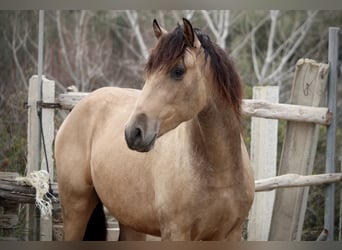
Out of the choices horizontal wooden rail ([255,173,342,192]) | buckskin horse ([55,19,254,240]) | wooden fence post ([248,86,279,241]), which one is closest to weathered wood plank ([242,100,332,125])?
wooden fence post ([248,86,279,241])

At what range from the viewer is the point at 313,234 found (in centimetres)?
429

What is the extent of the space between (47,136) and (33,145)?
103 mm

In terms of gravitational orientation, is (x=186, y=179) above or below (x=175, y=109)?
below

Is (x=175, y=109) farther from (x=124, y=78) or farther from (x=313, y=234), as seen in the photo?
(x=124, y=78)

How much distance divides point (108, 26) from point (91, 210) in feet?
16.2

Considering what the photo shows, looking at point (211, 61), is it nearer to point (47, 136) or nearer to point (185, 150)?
point (185, 150)

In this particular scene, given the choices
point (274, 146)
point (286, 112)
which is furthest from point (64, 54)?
point (286, 112)

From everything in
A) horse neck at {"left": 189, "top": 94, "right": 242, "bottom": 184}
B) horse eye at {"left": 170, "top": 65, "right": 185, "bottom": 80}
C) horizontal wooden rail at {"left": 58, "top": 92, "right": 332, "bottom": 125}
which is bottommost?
horse neck at {"left": 189, "top": 94, "right": 242, "bottom": 184}

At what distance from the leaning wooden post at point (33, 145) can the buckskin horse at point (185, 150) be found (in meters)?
1.01

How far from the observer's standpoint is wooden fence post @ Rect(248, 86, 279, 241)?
4.03 metres

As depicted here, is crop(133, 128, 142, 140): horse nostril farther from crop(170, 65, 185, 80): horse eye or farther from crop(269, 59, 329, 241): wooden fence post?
crop(269, 59, 329, 241): wooden fence post

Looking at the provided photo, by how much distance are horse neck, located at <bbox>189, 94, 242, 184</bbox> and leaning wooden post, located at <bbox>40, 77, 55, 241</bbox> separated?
1520 mm

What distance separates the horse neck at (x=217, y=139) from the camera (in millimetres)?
2783

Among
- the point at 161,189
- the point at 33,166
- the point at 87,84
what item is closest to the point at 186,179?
the point at 161,189
